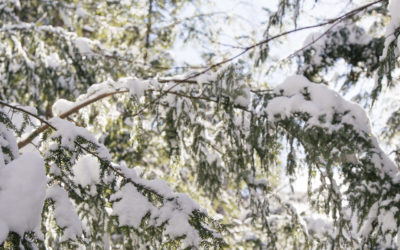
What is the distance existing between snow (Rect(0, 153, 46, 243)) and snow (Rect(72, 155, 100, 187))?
0.56 m

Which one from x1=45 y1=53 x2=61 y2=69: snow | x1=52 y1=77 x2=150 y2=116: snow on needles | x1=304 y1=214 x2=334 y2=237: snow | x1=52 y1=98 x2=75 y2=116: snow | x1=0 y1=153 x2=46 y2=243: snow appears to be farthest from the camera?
x1=304 y1=214 x2=334 y2=237: snow

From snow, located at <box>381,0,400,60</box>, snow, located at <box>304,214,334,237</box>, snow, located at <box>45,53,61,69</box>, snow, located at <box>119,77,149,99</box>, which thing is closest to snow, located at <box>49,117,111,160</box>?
snow, located at <box>119,77,149,99</box>

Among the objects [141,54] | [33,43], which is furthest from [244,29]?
[33,43]

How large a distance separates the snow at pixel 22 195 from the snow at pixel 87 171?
1.84 feet

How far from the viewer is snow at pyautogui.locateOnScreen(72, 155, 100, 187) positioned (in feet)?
5.95

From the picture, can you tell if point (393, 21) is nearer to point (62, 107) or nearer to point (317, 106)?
point (317, 106)

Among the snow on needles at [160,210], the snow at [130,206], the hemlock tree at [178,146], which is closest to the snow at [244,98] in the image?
the hemlock tree at [178,146]

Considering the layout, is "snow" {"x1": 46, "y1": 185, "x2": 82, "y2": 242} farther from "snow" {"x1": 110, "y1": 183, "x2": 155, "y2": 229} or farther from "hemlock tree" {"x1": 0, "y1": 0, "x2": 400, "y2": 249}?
"snow" {"x1": 110, "y1": 183, "x2": 155, "y2": 229}

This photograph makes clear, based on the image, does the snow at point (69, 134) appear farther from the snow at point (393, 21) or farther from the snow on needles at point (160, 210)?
the snow at point (393, 21)

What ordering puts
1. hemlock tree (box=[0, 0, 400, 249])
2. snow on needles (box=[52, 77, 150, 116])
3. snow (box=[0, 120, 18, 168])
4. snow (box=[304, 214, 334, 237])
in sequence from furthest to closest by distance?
snow (box=[304, 214, 334, 237]), snow on needles (box=[52, 77, 150, 116]), hemlock tree (box=[0, 0, 400, 249]), snow (box=[0, 120, 18, 168])

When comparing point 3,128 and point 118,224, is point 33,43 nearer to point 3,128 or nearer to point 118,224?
point 3,128

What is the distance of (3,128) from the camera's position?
152 cm

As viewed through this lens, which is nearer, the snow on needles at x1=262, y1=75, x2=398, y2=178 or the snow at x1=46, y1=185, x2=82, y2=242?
the snow at x1=46, y1=185, x2=82, y2=242

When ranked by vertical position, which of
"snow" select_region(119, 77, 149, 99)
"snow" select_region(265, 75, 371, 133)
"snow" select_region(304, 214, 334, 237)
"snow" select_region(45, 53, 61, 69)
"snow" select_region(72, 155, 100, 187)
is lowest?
"snow" select_region(304, 214, 334, 237)
